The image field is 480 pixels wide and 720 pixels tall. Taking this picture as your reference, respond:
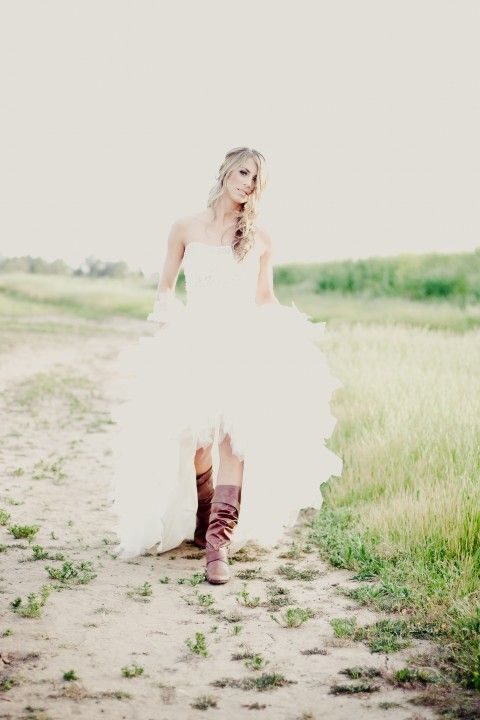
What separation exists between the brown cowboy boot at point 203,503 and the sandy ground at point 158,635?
13 centimetres

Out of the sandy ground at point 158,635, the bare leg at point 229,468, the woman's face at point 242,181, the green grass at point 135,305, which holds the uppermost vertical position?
the woman's face at point 242,181

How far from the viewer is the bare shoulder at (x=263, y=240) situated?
5688 mm

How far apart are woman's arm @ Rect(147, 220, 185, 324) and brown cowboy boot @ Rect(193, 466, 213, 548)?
3.77 ft

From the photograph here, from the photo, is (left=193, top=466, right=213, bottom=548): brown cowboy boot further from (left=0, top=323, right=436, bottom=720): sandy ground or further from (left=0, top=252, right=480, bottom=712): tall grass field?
(left=0, top=252, right=480, bottom=712): tall grass field

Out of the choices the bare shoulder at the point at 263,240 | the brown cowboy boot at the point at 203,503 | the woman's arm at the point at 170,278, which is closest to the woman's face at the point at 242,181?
the bare shoulder at the point at 263,240

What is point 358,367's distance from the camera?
42.8 ft

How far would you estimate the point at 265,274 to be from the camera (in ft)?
19.2

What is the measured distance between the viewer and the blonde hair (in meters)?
5.46

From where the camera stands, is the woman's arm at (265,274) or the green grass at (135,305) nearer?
the woman's arm at (265,274)

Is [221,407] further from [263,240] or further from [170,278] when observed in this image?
[263,240]

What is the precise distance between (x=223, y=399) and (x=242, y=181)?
1434mm

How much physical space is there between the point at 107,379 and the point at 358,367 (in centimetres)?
635

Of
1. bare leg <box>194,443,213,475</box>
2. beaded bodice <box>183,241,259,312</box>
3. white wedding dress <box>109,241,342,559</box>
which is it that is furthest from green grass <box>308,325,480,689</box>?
beaded bodice <box>183,241,259,312</box>

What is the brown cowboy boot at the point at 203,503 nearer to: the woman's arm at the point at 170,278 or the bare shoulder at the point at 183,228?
the woman's arm at the point at 170,278
